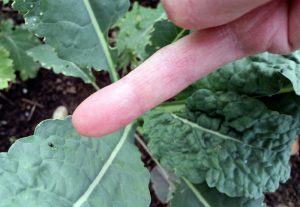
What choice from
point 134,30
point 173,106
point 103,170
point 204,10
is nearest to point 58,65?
point 134,30

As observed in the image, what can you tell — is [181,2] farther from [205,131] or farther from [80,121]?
[205,131]

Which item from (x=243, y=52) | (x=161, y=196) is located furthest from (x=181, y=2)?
(x=161, y=196)

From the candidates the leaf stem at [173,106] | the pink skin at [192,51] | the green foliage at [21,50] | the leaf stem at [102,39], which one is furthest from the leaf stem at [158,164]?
the pink skin at [192,51]

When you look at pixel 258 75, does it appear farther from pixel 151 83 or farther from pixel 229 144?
pixel 151 83

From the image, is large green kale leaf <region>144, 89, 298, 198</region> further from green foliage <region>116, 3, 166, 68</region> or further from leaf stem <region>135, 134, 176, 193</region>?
green foliage <region>116, 3, 166, 68</region>

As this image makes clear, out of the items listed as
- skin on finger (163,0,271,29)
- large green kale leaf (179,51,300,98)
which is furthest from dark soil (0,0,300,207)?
skin on finger (163,0,271,29)

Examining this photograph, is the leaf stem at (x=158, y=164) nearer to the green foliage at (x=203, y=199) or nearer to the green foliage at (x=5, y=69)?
the green foliage at (x=203, y=199)

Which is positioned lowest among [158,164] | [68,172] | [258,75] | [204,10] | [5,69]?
[158,164]
